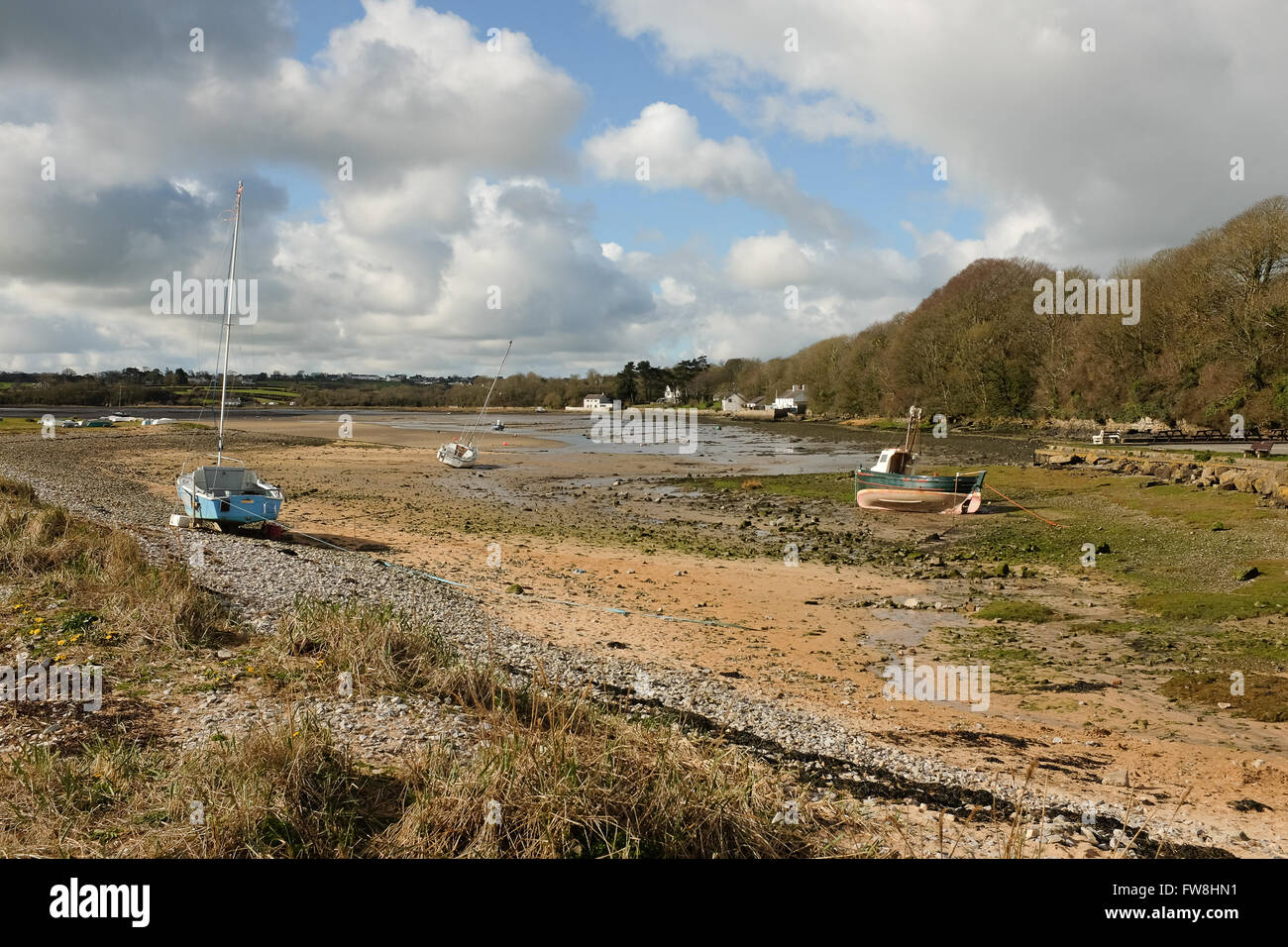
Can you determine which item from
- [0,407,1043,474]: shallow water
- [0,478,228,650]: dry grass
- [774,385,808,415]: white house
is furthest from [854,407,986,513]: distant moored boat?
[774,385,808,415]: white house

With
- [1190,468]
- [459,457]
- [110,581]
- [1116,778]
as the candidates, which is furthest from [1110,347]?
[110,581]

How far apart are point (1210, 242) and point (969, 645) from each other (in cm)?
5750

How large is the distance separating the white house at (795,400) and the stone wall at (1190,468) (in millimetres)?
85087

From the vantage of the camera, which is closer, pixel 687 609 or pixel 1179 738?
pixel 1179 738

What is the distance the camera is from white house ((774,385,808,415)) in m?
129

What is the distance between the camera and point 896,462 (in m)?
30.0

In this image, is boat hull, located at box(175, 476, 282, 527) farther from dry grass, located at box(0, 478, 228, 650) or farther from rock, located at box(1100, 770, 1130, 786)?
rock, located at box(1100, 770, 1130, 786)

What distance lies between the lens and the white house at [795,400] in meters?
129

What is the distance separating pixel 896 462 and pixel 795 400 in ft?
343

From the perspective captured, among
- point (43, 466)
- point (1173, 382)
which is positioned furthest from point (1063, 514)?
point (43, 466)
